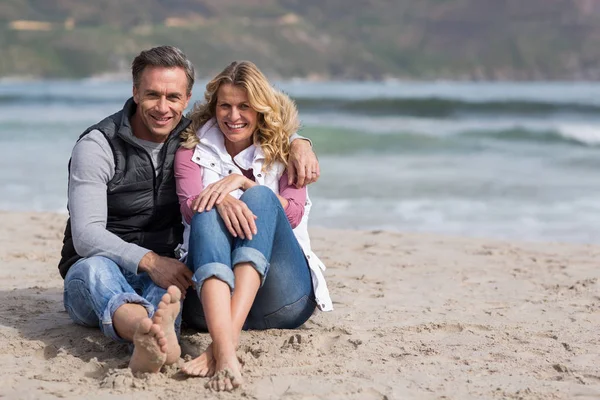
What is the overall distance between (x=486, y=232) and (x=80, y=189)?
195 inches

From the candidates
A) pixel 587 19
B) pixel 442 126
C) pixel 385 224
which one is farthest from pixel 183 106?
pixel 587 19

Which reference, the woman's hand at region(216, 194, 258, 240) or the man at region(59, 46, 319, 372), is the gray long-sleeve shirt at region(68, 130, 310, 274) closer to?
the man at region(59, 46, 319, 372)

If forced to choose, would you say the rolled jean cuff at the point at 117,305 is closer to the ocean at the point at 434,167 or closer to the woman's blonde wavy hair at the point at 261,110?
the woman's blonde wavy hair at the point at 261,110

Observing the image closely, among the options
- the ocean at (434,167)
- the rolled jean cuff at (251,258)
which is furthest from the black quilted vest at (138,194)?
the ocean at (434,167)

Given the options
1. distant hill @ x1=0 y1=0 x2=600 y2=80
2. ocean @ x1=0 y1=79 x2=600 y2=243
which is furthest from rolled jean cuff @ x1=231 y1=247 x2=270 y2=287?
distant hill @ x1=0 y1=0 x2=600 y2=80

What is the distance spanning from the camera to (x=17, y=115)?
2367 centimetres

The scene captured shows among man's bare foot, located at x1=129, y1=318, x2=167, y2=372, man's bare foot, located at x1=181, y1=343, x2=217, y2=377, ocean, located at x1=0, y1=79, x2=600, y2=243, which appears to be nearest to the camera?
man's bare foot, located at x1=129, y1=318, x2=167, y2=372

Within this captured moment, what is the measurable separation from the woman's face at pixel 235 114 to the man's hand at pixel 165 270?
58cm

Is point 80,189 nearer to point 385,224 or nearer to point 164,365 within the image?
point 164,365

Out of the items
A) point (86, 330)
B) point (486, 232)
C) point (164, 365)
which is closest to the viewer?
point (164, 365)

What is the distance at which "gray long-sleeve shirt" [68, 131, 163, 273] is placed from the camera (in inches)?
119

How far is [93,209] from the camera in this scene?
3.03m

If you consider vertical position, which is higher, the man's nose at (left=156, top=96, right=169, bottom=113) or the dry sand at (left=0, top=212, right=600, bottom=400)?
the man's nose at (left=156, top=96, right=169, bottom=113)

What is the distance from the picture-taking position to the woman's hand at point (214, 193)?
297 centimetres
